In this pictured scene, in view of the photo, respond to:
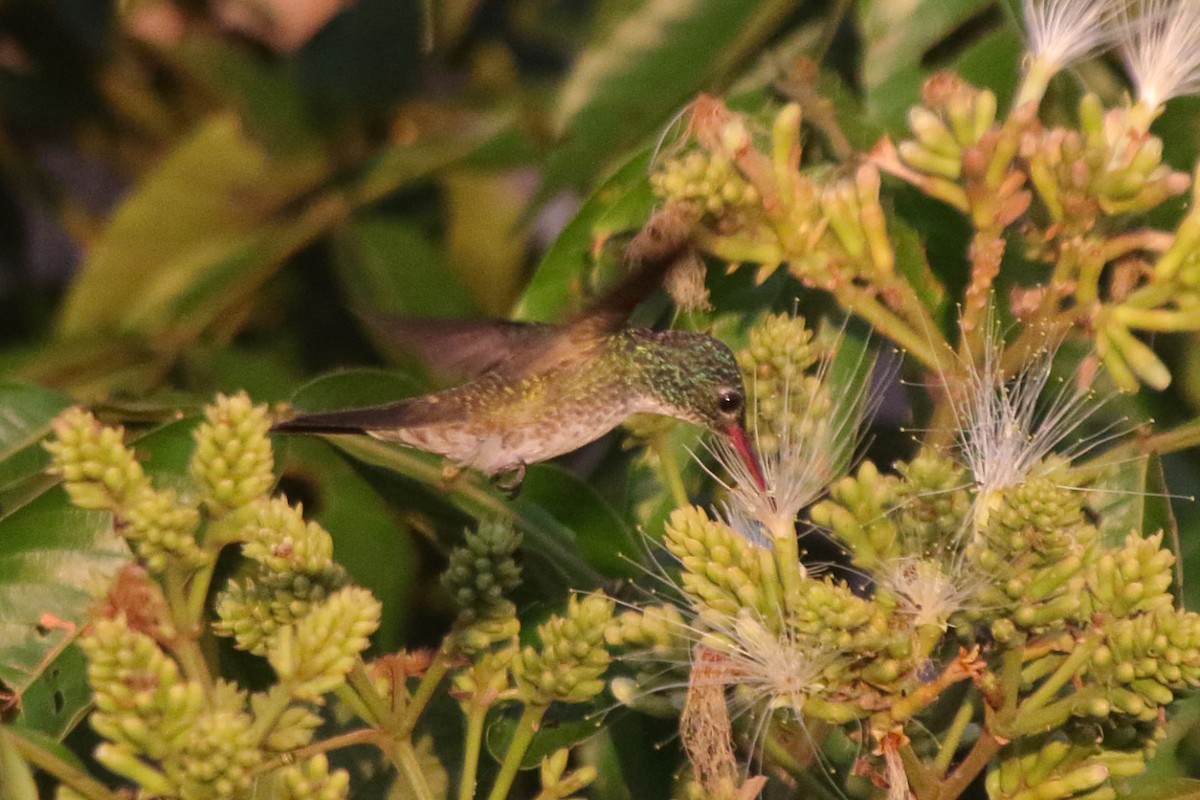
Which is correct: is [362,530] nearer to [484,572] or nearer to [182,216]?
[484,572]

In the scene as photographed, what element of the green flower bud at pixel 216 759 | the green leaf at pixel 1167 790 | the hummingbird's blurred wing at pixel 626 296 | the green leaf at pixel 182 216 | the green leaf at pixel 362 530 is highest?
the green leaf at pixel 182 216

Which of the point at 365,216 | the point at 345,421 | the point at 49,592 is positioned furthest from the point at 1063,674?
the point at 365,216

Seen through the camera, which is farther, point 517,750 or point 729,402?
point 729,402

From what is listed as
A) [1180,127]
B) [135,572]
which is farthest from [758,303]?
[135,572]

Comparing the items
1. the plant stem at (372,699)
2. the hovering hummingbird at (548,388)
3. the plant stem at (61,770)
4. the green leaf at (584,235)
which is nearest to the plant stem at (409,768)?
the plant stem at (372,699)

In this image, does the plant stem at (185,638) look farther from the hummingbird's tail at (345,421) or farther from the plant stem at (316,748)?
the hummingbird's tail at (345,421)

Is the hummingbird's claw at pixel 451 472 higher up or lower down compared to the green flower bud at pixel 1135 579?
higher up

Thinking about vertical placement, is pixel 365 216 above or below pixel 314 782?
above
